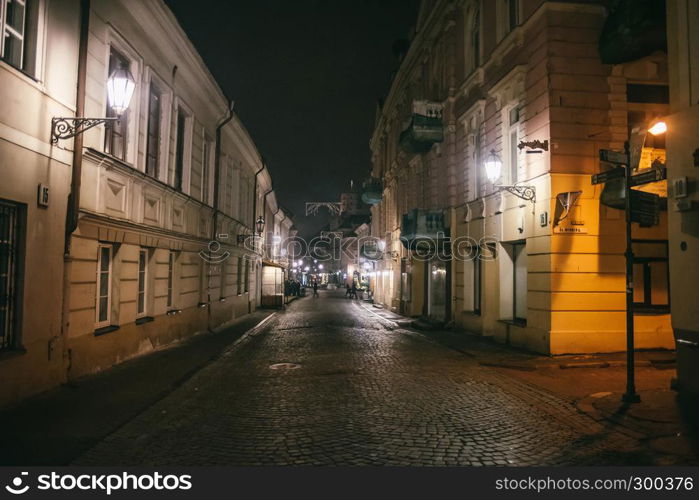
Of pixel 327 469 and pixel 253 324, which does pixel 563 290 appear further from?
pixel 253 324

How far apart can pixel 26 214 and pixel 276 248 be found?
3564cm

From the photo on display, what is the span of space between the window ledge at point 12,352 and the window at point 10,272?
6 centimetres

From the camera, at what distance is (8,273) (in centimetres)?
708

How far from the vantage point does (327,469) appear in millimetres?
4914

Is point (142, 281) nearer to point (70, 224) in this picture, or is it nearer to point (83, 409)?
point (70, 224)

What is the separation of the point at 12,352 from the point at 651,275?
45.2ft

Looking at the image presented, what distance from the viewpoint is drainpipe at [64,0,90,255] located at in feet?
26.9

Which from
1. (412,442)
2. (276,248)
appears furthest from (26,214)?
(276,248)

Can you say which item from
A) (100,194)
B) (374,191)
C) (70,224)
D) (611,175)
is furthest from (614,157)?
(374,191)

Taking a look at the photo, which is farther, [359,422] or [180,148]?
[180,148]

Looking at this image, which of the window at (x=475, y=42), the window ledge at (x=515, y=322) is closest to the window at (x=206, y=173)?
the window at (x=475, y=42)

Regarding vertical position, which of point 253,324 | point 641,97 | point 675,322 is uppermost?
point 641,97

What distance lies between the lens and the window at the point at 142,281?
11906 millimetres

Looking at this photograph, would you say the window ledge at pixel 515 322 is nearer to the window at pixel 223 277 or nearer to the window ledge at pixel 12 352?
the window at pixel 223 277
